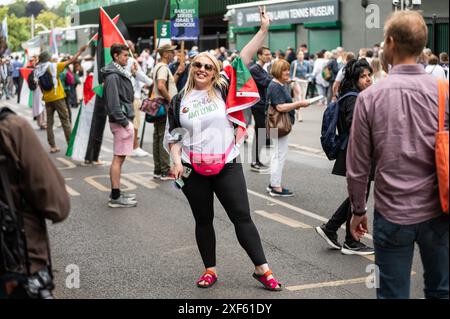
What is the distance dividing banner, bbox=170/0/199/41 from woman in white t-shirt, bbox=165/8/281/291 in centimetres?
730

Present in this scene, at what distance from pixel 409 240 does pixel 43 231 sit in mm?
1696

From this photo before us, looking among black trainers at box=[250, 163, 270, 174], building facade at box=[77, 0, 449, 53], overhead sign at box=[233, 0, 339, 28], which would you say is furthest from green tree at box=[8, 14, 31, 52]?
black trainers at box=[250, 163, 270, 174]

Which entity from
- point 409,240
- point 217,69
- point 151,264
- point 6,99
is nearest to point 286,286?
point 151,264

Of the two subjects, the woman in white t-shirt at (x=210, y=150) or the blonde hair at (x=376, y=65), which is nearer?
the woman in white t-shirt at (x=210, y=150)

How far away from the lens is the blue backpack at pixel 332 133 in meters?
6.08

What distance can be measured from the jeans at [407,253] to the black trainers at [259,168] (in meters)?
7.76

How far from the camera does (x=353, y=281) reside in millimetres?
5551

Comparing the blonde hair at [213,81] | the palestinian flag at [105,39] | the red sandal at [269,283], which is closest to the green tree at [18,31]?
the palestinian flag at [105,39]

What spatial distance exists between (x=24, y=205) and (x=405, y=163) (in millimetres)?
1761

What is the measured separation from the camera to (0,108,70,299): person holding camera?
3.08 metres

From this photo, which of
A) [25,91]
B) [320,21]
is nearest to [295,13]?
[320,21]

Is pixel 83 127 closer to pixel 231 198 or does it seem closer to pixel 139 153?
pixel 139 153

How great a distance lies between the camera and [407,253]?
131 inches

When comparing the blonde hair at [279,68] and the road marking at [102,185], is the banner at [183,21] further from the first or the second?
the blonde hair at [279,68]
